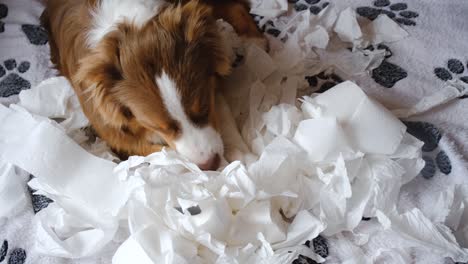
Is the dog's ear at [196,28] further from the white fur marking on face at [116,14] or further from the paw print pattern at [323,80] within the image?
the paw print pattern at [323,80]

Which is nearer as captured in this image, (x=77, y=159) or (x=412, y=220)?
(x=412, y=220)

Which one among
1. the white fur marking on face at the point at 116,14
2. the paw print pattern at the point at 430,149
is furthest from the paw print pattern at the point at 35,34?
the paw print pattern at the point at 430,149

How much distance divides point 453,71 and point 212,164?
886mm

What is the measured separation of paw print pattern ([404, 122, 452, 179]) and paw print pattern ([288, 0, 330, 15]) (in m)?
0.65

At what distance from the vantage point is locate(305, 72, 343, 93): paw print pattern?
1.67m

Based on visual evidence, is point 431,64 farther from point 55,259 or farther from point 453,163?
point 55,259

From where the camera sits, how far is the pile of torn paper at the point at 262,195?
4.02 ft

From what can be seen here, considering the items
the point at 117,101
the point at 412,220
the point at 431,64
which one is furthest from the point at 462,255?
the point at 117,101

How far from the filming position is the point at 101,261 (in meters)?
1.29

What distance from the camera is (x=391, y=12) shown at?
6.24ft

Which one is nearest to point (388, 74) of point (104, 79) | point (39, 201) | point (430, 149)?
point (430, 149)

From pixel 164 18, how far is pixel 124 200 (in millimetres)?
477

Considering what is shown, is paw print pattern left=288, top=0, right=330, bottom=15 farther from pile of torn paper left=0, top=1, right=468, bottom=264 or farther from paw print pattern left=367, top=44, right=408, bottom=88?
pile of torn paper left=0, top=1, right=468, bottom=264

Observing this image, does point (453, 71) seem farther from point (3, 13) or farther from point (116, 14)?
point (3, 13)
